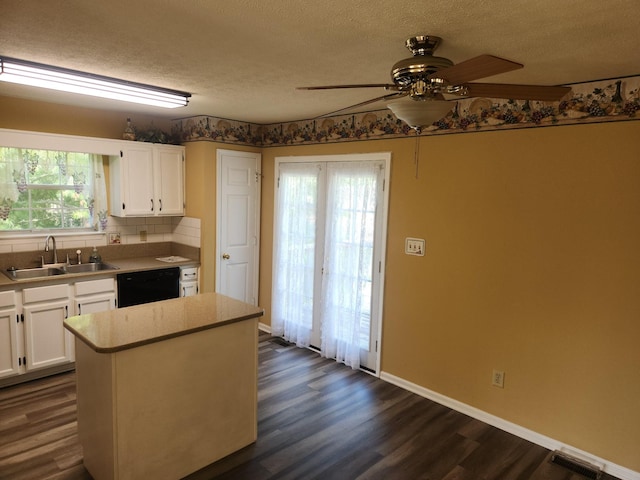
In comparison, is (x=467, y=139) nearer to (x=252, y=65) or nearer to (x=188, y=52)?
(x=252, y=65)

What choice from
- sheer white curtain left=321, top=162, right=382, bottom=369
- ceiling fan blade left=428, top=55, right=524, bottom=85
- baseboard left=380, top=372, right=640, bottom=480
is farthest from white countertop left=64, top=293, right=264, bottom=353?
ceiling fan blade left=428, top=55, right=524, bottom=85

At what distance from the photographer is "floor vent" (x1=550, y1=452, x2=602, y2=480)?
8.87 feet

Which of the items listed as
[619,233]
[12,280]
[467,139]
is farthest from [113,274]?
[619,233]

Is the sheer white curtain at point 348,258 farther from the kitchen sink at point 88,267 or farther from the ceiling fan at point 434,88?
the kitchen sink at point 88,267

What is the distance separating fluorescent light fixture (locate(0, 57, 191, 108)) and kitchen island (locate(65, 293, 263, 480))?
60.6 inches

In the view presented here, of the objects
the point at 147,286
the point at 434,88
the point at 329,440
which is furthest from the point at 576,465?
the point at 147,286

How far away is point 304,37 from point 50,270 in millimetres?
3438

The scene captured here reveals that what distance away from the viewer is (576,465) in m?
2.78

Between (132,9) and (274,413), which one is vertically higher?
(132,9)

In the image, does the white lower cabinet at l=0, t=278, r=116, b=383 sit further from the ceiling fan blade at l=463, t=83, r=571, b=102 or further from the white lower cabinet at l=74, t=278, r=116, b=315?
the ceiling fan blade at l=463, t=83, r=571, b=102

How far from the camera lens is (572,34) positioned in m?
1.90

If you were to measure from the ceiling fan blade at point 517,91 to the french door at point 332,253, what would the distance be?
203 cm

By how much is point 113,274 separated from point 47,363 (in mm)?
926

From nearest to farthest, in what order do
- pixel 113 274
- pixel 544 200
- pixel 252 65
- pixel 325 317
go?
pixel 252 65
pixel 544 200
pixel 113 274
pixel 325 317
